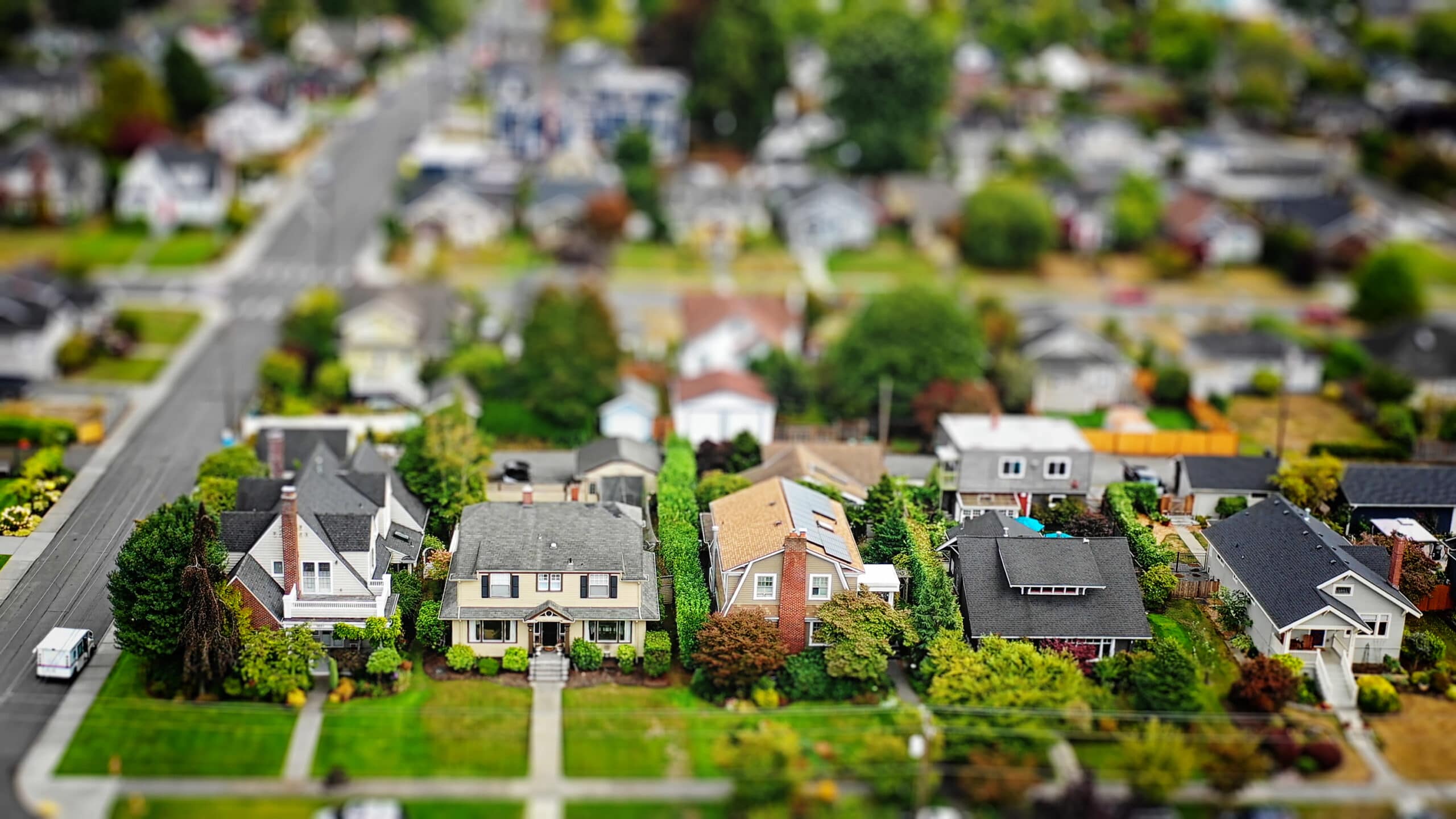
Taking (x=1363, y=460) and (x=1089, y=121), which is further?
(x=1089, y=121)

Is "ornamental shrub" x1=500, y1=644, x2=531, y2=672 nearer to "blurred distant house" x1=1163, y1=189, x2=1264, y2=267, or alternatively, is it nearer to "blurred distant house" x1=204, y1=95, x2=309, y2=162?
"blurred distant house" x1=1163, y1=189, x2=1264, y2=267

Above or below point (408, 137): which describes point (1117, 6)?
above

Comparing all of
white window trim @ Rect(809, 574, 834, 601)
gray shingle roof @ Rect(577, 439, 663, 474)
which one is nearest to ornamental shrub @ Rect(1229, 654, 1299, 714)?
white window trim @ Rect(809, 574, 834, 601)

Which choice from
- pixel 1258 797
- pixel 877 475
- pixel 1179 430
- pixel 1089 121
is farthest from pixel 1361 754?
pixel 1089 121

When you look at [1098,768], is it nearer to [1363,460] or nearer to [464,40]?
[1363,460]

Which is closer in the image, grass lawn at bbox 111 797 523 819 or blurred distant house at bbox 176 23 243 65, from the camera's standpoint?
grass lawn at bbox 111 797 523 819

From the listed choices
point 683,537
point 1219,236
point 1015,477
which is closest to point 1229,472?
point 1015,477

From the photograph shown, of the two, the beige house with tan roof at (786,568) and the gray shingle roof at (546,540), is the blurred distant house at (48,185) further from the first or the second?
the beige house with tan roof at (786,568)
